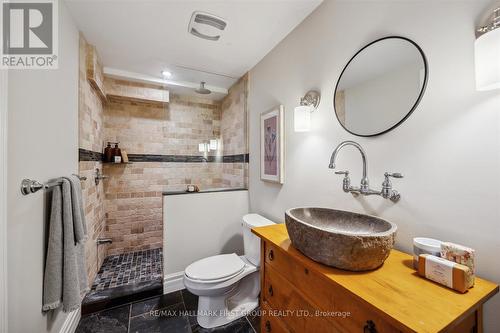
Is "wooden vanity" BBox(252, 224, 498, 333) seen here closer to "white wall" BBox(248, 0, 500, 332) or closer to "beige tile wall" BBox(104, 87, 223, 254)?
"white wall" BBox(248, 0, 500, 332)

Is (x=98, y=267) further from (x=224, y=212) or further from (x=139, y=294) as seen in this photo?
(x=224, y=212)

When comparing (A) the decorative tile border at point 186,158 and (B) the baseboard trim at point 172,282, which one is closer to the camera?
(B) the baseboard trim at point 172,282

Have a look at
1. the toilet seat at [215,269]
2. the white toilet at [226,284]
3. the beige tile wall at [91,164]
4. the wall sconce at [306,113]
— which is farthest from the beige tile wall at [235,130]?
the beige tile wall at [91,164]

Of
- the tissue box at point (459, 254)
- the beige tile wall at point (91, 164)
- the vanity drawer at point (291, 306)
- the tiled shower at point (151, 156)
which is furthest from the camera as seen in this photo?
the tiled shower at point (151, 156)

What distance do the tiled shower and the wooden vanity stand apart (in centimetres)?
149

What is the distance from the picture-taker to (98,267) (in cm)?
216

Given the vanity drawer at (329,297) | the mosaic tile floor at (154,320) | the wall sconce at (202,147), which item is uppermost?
the wall sconce at (202,147)

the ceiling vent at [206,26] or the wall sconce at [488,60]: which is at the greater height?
the ceiling vent at [206,26]

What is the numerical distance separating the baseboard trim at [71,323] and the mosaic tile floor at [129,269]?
33cm

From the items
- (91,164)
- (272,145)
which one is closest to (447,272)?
(272,145)

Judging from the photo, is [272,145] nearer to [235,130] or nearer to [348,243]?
[235,130]

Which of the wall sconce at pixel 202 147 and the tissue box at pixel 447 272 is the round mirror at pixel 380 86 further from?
the wall sconce at pixel 202 147

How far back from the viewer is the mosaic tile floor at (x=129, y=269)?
1.99m

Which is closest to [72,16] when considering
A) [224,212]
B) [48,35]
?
[48,35]
